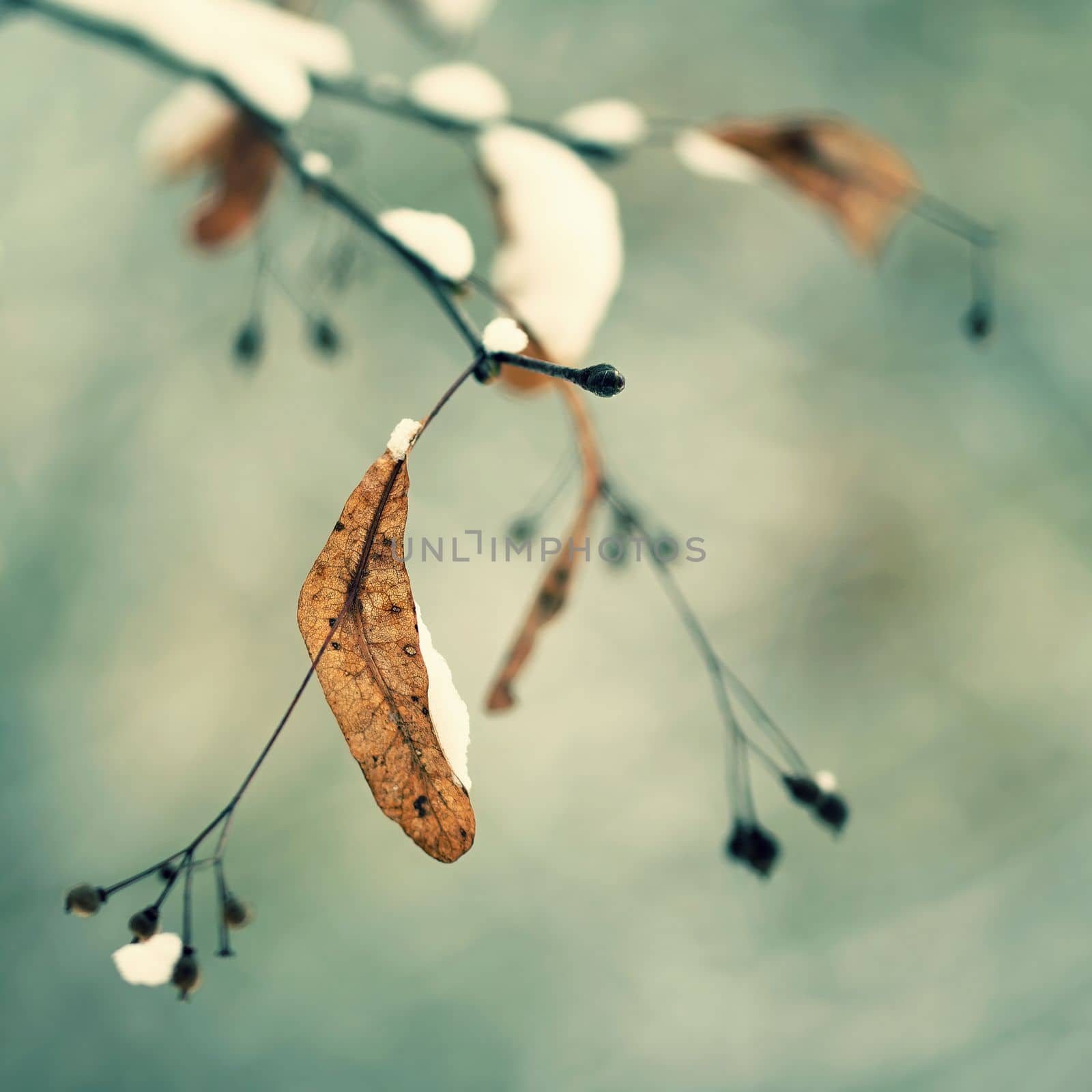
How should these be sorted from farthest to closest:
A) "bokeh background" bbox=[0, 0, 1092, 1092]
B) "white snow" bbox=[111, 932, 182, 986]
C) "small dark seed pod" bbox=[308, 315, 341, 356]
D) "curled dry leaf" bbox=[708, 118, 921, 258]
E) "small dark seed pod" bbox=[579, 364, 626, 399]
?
1. "bokeh background" bbox=[0, 0, 1092, 1092]
2. "small dark seed pod" bbox=[308, 315, 341, 356]
3. "curled dry leaf" bbox=[708, 118, 921, 258]
4. "white snow" bbox=[111, 932, 182, 986]
5. "small dark seed pod" bbox=[579, 364, 626, 399]

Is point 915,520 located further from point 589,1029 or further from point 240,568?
point 240,568

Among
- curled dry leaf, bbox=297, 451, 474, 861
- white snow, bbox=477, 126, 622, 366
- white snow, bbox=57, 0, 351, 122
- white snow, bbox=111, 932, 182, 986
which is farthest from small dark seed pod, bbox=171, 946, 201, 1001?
white snow, bbox=57, 0, 351, 122

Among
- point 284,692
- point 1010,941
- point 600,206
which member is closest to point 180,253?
point 284,692

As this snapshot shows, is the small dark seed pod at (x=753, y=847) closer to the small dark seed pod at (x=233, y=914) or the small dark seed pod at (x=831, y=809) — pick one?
the small dark seed pod at (x=831, y=809)

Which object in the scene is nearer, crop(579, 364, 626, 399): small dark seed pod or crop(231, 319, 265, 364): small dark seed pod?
crop(579, 364, 626, 399): small dark seed pod

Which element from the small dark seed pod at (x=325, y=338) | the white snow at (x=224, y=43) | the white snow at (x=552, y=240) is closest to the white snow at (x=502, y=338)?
the white snow at (x=552, y=240)

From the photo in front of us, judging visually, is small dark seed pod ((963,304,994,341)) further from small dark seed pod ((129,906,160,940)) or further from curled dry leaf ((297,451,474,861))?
small dark seed pod ((129,906,160,940))

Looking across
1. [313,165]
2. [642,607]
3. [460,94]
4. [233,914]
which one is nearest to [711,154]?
[460,94]

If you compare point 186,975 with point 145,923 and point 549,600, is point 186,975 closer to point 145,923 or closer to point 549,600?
point 145,923
